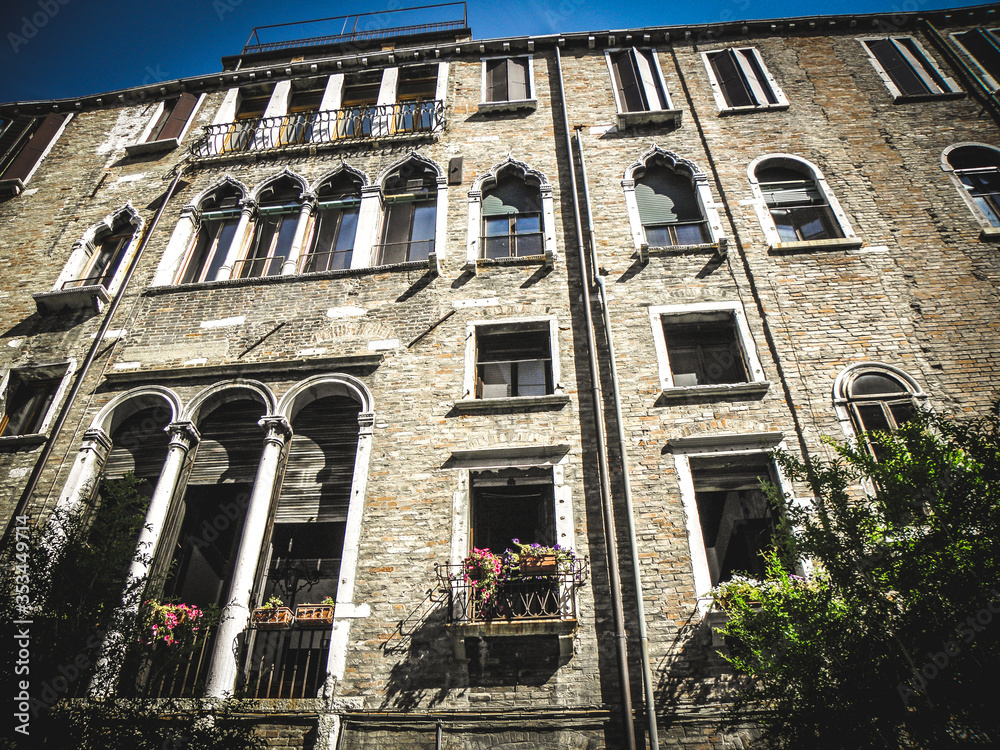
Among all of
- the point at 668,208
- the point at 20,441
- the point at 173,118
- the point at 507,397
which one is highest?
the point at 173,118

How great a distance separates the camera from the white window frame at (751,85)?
14.2 m

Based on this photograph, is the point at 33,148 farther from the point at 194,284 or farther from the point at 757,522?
the point at 757,522

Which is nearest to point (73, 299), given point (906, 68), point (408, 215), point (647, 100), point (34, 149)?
point (408, 215)

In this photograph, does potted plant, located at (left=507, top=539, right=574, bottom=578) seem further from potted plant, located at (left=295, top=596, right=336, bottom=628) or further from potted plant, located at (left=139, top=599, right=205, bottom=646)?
potted plant, located at (left=139, top=599, right=205, bottom=646)

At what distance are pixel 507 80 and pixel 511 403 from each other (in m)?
9.75

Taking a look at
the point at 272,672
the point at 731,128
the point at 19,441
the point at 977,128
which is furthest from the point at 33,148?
the point at 977,128

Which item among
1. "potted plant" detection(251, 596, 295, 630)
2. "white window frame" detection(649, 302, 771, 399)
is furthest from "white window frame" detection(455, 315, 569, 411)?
"potted plant" detection(251, 596, 295, 630)

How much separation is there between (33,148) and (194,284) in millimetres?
8342

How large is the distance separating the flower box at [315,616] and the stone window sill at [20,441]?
19.0 ft

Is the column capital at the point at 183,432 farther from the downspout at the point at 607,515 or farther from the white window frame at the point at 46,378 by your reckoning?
the downspout at the point at 607,515

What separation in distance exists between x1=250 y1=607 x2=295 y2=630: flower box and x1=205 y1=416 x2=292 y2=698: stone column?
16cm

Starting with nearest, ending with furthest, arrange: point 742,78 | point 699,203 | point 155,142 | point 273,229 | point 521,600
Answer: point 521,600, point 699,203, point 273,229, point 742,78, point 155,142

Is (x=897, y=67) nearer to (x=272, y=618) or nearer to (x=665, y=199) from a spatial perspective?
(x=665, y=199)

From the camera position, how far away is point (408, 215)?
536 inches
